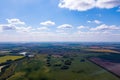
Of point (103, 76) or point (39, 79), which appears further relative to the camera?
point (103, 76)

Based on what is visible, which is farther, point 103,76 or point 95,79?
point 103,76

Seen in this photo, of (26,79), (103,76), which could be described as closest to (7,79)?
(26,79)

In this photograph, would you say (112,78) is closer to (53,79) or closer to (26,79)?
(53,79)

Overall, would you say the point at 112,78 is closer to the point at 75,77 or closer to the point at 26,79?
the point at 75,77

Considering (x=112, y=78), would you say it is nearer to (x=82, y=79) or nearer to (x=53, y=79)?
(x=82, y=79)

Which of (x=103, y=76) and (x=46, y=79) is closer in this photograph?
(x=46, y=79)

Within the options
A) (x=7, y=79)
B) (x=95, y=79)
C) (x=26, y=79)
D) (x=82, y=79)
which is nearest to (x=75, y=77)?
(x=82, y=79)

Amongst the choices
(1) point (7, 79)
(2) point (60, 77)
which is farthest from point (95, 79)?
(1) point (7, 79)
